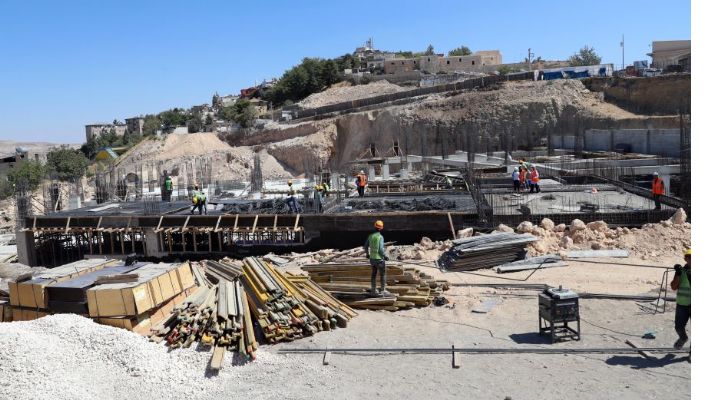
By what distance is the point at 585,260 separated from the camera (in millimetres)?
13734

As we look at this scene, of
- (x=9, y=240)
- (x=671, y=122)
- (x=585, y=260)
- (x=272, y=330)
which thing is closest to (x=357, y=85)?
(x=671, y=122)

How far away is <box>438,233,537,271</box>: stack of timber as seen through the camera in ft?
44.4

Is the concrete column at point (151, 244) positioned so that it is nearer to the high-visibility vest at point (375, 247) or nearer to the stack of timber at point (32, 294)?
the stack of timber at point (32, 294)

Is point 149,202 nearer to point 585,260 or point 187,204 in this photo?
point 187,204

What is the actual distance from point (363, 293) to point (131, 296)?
13.3ft

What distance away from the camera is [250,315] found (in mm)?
9703

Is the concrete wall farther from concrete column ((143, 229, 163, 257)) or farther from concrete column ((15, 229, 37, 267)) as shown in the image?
concrete column ((15, 229, 37, 267))

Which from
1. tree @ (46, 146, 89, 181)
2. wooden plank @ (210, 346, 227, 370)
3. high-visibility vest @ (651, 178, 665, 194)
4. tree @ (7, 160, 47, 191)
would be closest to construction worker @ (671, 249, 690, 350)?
wooden plank @ (210, 346, 227, 370)

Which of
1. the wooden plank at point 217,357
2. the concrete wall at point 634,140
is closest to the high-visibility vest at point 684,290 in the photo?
the wooden plank at point 217,357

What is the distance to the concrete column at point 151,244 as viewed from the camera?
19.6 meters

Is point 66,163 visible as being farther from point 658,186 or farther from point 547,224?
point 658,186

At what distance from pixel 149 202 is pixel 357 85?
44062 millimetres

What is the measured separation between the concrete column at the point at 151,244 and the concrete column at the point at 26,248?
174 inches

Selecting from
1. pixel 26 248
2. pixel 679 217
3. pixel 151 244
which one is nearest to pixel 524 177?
pixel 679 217
